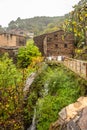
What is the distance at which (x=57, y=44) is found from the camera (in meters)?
52.1

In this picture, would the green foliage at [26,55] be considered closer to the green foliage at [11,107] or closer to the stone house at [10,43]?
the stone house at [10,43]

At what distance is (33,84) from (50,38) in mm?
28485

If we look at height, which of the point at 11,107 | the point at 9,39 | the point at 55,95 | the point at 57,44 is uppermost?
the point at 9,39

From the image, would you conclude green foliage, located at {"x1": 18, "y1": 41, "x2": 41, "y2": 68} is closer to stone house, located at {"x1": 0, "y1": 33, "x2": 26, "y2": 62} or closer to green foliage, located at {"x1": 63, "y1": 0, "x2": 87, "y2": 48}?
stone house, located at {"x1": 0, "y1": 33, "x2": 26, "y2": 62}

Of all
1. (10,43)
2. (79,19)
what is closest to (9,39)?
(10,43)

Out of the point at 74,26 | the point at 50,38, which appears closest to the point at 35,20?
the point at 50,38

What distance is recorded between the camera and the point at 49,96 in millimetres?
20359

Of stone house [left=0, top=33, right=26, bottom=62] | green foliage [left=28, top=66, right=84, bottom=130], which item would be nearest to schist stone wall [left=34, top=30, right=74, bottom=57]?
stone house [left=0, top=33, right=26, bottom=62]

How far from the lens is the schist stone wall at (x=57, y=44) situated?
2022 inches

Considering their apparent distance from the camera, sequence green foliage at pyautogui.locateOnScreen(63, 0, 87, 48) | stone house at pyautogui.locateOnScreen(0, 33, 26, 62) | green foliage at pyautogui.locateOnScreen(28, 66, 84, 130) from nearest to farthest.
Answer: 1. green foliage at pyautogui.locateOnScreen(63, 0, 87, 48)
2. green foliage at pyautogui.locateOnScreen(28, 66, 84, 130)
3. stone house at pyautogui.locateOnScreen(0, 33, 26, 62)

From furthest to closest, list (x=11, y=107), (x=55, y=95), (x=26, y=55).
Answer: (x=26, y=55) < (x=11, y=107) < (x=55, y=95)

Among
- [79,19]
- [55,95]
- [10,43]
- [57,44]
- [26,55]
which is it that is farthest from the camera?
[10,43]

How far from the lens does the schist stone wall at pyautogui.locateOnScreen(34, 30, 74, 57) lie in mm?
51366

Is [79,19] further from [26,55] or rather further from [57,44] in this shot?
[57,44]
